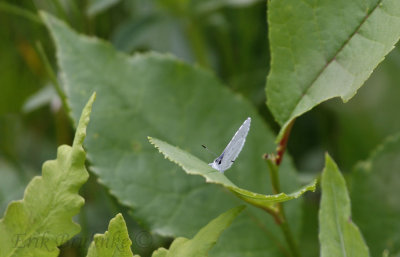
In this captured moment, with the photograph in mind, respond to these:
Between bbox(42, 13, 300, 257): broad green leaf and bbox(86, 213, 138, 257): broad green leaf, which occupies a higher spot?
bbox(86, 213, 138, 257): broad green leaf

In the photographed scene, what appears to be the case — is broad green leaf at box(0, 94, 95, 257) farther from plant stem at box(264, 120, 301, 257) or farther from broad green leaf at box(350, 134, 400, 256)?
broad green leaf at box(350, 134, 400, 256)

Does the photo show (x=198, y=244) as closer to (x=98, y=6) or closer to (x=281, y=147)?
(x=281, y=147)

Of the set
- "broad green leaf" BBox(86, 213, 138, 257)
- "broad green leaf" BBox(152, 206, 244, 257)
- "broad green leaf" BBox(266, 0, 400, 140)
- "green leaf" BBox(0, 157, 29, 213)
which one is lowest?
"green leaf" BBox(0, 157, 29, 213)

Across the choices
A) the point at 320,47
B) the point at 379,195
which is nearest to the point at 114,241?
the point at 320,47

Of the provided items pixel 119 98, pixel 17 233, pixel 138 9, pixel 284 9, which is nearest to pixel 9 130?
pixel 138 9

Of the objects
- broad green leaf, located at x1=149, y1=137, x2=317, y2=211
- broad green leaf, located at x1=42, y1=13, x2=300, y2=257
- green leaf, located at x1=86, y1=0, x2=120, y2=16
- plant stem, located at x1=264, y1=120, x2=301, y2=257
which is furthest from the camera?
green leaf, located at x1=86, y1=0, x2=120, y2=16

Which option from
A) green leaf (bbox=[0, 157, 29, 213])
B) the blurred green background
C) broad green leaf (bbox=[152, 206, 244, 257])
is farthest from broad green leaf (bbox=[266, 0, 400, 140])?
green leaf (bbox=[0, 157, 29, 213])

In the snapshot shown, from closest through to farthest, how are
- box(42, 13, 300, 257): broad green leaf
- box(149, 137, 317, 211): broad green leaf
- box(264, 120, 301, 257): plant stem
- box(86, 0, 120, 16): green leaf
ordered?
box(149, 137, 317, 211): broad green leaf < box(264, 120, 301, 257): plant stem < box(42, 13, 300, 257): broad green leaf < box(86, 0, 120, 16): green leaf
